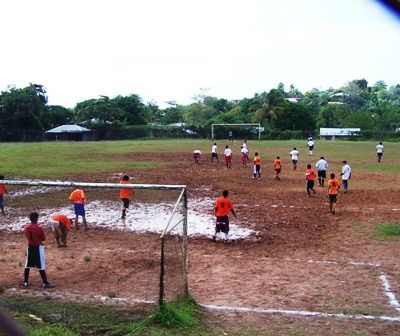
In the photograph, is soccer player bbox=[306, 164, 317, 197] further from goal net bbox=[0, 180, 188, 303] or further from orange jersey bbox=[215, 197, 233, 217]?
orange jersey bbox=[215, 197, 233, 217]

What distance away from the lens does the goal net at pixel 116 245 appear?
9.75m

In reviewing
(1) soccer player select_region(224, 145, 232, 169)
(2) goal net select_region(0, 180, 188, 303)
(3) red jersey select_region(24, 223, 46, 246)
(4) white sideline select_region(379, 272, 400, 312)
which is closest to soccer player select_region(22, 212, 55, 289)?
(3) red jersey select_region(24, 223, 46, 246)

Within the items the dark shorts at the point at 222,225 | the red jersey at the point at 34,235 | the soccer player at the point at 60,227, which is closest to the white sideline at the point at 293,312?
the red jersey at the point at 34,235

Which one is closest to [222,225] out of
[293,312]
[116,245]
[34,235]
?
[116,245]

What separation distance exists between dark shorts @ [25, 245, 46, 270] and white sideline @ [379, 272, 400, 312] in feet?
20.2

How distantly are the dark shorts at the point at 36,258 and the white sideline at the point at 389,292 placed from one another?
20.2 feet

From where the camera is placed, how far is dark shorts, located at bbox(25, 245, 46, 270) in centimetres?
1027

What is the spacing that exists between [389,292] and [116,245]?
6.17 m

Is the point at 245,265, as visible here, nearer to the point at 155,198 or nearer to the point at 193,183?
the point at 155,198

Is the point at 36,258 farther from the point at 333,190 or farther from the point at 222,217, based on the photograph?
the point at 333,190

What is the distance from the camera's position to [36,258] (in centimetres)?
1033

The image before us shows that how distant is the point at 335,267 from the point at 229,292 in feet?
9.47

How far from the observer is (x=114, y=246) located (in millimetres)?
13156

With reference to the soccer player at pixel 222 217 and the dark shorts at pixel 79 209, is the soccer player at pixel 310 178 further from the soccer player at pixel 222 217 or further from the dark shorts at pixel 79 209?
the dark shorts at pixel 79 209
